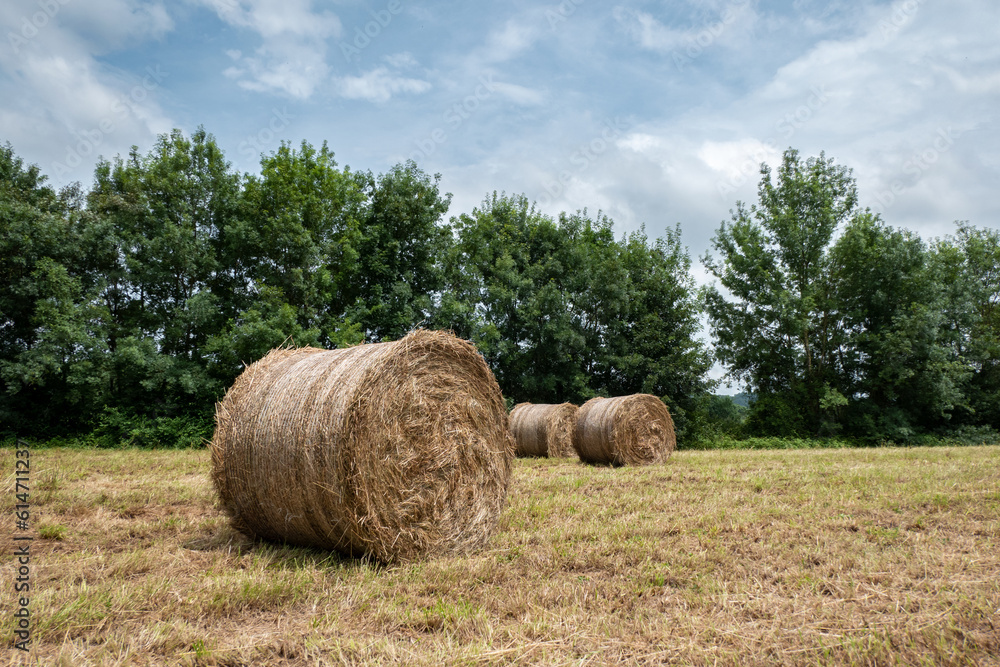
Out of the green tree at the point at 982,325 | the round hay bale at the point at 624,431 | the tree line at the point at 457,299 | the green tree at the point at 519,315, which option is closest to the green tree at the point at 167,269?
the tree line at the point at 457,299

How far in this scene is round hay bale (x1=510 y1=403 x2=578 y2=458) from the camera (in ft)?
45.6

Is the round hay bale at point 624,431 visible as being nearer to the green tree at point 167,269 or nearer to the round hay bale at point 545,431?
the round hay bale at point 545,431

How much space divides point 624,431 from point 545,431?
280 centimetres

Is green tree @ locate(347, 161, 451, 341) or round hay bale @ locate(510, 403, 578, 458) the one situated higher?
green tree @ locate(347, 161, 451, 341)

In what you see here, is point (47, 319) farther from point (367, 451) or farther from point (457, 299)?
point (367, 451)

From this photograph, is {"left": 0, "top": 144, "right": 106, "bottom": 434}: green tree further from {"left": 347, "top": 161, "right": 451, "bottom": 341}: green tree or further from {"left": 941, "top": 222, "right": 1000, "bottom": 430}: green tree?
{"left": 941, "top": 222, "right": 1000, "bottom": 430}: green tree

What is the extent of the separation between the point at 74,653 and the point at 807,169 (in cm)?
2799

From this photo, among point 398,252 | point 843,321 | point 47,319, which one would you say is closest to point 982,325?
point 843,321

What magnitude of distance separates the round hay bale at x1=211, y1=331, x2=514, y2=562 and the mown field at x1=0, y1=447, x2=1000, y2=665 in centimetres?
27

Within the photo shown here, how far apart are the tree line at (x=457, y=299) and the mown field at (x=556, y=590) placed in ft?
37.7

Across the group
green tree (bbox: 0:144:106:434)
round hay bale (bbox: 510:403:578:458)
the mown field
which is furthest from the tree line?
the mown field

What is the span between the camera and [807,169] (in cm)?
2462

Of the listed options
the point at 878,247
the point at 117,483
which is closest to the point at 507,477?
the point at 117,483

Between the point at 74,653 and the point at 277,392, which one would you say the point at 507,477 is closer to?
the point at 277,392
